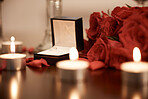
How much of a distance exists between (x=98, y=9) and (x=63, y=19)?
1.55ft

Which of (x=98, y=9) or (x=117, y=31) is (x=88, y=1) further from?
(x=117, y=31)

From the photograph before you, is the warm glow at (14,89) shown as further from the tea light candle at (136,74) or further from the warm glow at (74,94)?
the tea light candle at (136,74)

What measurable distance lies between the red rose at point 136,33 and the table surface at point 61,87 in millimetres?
84

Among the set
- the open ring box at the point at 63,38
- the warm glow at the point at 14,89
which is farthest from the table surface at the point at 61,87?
the open ring box at the point at 63,38

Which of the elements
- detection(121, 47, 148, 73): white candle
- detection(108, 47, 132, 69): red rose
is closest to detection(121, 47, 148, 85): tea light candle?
detection(121, 47, 148, 73): white candle

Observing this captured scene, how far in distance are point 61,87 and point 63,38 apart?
38 centimetres

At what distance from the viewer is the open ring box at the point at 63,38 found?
33.3 inches

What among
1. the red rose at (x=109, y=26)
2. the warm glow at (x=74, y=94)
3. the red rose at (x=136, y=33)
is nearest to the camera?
the warm glow at (x=74, y=94)

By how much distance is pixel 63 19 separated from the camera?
90 centimetres

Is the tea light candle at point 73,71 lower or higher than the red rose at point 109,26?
lower

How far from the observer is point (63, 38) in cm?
95

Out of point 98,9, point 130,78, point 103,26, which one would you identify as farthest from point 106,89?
point 98,9

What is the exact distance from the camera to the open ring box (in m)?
0.85

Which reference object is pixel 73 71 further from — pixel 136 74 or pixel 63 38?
pixel 63 38
